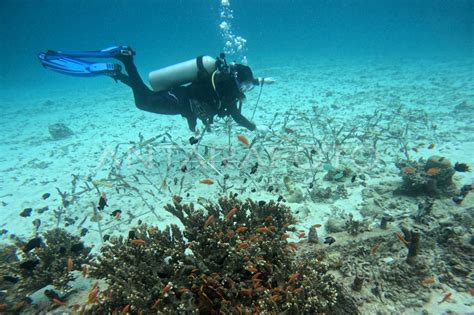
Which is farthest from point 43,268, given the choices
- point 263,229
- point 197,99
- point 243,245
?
point 197,99

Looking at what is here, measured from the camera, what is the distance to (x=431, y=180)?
641 centimetres

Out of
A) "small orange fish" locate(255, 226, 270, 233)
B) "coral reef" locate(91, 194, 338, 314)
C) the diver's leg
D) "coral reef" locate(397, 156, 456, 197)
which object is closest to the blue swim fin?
the diver's leg

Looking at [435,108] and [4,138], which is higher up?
[435,108]

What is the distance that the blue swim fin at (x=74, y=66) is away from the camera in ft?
31.0

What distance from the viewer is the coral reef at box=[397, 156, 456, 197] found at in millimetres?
6430

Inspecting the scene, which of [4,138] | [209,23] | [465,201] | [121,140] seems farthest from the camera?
[209,23]

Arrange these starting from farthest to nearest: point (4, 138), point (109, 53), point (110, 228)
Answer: point (4, 138)
point (109, 53)
point (110, 228)

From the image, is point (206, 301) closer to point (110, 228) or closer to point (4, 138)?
point (110, 228)

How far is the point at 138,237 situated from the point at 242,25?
17960cm

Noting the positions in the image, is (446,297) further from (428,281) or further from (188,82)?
(188,82)

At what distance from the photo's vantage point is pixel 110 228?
643 cm

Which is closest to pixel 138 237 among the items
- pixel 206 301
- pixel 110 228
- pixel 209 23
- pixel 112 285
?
pixel 112 285

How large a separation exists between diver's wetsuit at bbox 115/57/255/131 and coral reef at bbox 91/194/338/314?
15.6ft

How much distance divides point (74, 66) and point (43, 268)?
26.0 feet
